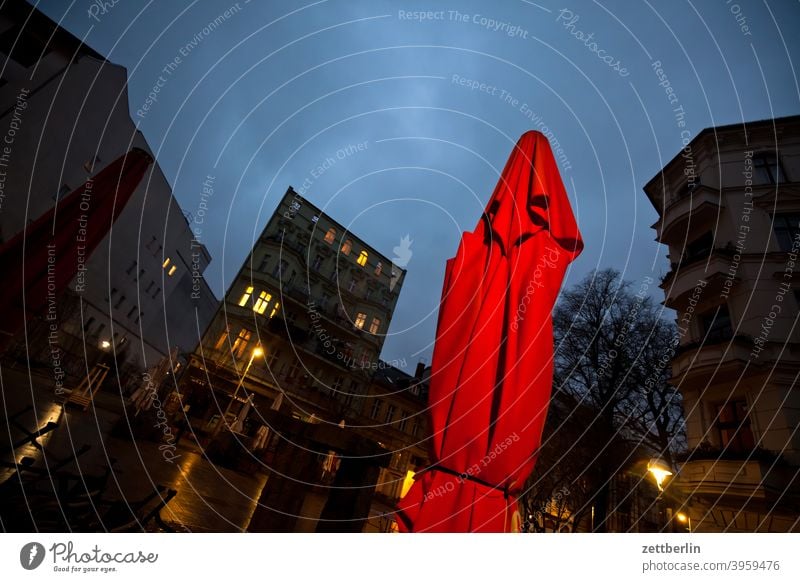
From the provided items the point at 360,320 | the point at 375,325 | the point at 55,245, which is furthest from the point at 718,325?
the point at 360,320

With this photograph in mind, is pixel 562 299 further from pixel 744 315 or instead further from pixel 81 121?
pixel 81 121

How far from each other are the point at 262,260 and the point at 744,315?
1221 inches

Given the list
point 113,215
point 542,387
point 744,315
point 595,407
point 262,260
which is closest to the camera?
point 542,387

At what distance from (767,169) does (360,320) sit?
95.8 ft

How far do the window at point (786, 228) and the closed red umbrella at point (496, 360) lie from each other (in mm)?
16382

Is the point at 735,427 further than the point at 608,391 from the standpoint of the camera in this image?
No

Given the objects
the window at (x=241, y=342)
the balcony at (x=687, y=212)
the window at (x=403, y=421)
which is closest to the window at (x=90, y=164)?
the window at (x=241, y=342)

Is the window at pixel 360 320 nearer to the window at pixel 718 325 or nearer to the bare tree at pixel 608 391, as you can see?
the bare tree at pixel 608 391

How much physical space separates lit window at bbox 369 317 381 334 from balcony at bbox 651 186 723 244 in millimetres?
24300

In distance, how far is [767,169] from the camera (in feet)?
47.7

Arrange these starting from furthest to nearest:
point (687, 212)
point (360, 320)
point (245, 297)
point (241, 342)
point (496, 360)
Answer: point (360, 320), point (245, 297), point (241, 342), point (687, 212), point (496, 360)

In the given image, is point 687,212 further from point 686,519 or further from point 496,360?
point 496,360
